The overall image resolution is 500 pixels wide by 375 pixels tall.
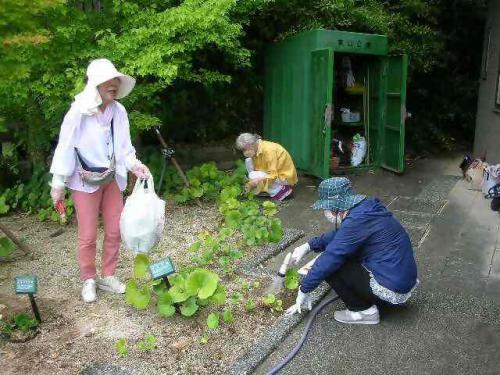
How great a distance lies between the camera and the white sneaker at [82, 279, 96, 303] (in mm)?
3861

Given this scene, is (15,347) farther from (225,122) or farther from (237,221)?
(225,122)

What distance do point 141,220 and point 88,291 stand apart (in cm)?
78

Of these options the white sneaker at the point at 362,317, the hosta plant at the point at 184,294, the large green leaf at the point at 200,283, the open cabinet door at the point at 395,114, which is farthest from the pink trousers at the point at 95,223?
the open cabinet door at the point at 395,114

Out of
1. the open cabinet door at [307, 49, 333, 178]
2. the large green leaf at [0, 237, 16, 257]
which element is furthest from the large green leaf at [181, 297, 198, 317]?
the open cabinet door at [307, 49, 333, 178]

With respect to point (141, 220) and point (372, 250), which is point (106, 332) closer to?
point (141, 220)

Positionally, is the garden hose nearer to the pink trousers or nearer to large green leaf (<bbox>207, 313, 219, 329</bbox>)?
large green leaf (<bbox>207, 313, 219, 329</bbox>)

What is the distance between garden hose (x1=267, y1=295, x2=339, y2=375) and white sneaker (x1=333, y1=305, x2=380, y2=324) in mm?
197

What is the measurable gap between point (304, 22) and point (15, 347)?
654 centimetres

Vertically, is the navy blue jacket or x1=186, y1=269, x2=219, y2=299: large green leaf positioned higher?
the navy blue jacket

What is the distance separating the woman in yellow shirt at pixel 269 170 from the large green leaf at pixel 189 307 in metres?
3.11

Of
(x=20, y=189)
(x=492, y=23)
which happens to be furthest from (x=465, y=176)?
(x=20, y=189)

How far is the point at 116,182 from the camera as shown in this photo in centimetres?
384

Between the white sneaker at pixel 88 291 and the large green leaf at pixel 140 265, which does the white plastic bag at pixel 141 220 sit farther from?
the white sneaker at pixel 88 291

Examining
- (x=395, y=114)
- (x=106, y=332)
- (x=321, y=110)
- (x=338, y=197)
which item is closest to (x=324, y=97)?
(x=321, y=110)
